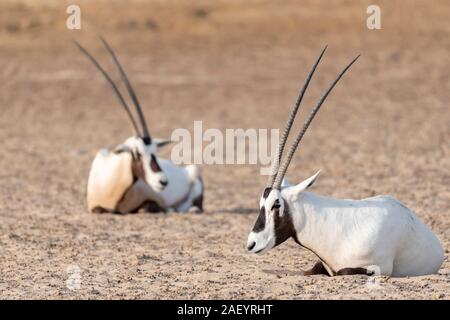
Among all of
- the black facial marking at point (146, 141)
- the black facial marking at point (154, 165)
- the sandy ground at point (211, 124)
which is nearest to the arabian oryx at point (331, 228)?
the sandy ground at point (211, 124)

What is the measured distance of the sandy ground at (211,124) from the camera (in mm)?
5781

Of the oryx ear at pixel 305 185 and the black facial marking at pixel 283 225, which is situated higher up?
the oryx ear at pixel 305 185

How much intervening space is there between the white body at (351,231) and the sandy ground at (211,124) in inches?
4.9

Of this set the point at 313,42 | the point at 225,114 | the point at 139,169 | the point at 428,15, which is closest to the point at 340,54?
the point at 313,42

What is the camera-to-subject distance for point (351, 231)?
17.3 feet

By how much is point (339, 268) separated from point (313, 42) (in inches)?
578

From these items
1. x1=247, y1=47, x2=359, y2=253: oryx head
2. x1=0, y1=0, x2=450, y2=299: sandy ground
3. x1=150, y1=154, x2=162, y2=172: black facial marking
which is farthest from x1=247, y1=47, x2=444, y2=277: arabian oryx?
x1=150, y1=154, x2=162, y2=172: black facial marking

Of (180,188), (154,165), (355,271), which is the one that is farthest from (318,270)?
(180,188)

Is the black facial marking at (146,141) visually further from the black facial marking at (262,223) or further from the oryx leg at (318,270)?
the black facial marking at (262,223)

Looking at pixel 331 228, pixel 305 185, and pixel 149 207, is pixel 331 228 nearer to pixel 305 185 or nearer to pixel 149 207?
pixel 305 185

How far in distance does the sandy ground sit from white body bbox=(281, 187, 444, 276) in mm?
125

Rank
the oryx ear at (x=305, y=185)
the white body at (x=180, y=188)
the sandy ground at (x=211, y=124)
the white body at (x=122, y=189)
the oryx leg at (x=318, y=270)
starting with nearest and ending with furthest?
the oryx ear at (x=305, y=185), the oryx leg at (x=318, y=270), the sandy ground at (x=211, y=124), the white body at (x=122, y=189), the white body at (x=180, y=188)

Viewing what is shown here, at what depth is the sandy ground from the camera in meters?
5.78

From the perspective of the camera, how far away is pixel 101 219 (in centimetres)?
812
